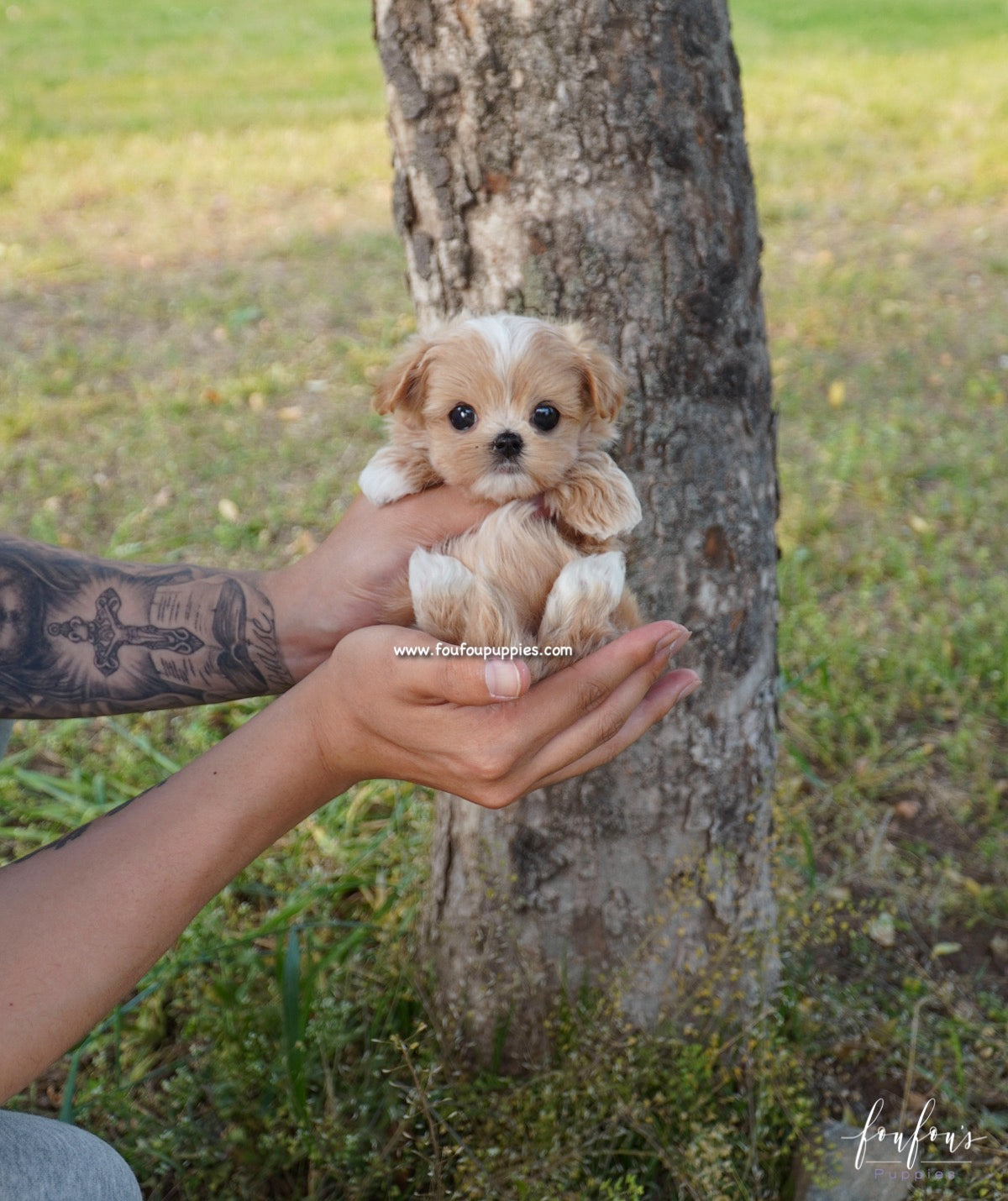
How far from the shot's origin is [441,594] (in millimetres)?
1642

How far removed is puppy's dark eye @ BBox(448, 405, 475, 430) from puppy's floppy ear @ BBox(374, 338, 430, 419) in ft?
0.38

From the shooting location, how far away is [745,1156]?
236 centimetres

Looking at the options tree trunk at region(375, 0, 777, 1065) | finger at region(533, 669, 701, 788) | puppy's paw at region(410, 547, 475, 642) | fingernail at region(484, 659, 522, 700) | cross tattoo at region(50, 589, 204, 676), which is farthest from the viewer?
cross tattoo at region(50, 589, 204, 676)

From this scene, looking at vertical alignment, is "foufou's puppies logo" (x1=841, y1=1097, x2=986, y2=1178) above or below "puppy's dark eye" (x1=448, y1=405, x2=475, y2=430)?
below

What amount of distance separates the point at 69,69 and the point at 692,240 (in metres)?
11.9

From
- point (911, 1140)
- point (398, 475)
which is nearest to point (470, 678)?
point (398, 475)

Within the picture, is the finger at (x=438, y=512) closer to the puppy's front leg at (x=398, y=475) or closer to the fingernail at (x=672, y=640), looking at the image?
the puppy's front leg at (x=398, y=475)

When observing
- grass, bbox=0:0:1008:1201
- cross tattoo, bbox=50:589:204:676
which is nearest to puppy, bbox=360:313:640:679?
cross tattoo, bbox=50:589:204:676

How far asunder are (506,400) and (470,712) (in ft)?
1.76

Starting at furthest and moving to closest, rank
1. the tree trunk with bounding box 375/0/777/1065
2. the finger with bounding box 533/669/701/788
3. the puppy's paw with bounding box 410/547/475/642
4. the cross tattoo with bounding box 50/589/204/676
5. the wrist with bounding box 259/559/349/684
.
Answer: the cross tattoo with bounding box 50/589/204/676 → the wrist with bounding box 259/559/349/684 → the tree trunk with bounding box 375/0/777/1065 → the finger with bounding box 533/669/701/788 → the puppy's paw with bounding box 410/547/475/642

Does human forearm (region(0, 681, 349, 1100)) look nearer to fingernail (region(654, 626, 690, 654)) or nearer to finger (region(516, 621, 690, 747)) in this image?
finger (region(516, 621, 690, 747))

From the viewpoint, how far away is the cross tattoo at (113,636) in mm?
2285

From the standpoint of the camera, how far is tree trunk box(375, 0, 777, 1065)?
200 cm

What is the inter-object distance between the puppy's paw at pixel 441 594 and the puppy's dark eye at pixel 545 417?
0.92 ft
